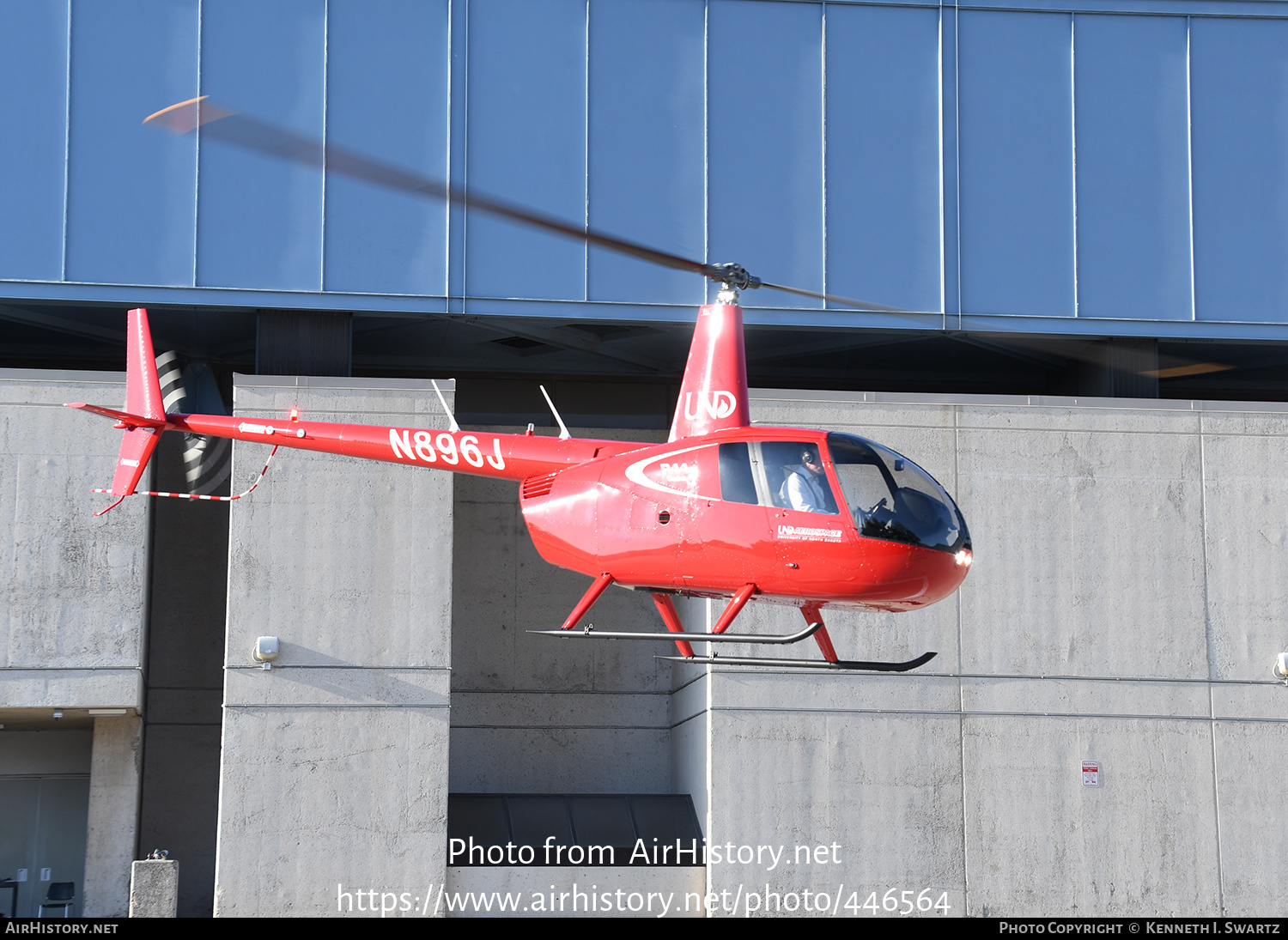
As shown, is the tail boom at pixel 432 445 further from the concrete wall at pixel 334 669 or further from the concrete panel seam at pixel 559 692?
the concrete panel seam at pixel 559 692

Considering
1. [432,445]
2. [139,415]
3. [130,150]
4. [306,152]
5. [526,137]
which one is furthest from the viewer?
[526,137]

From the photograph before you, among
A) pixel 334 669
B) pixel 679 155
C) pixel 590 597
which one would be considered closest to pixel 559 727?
pixel 334 669

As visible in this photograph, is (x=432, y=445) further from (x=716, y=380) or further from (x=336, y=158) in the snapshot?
(x=336, y=158)

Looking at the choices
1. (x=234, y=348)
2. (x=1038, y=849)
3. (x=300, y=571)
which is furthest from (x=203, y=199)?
(x=1038, y=849)

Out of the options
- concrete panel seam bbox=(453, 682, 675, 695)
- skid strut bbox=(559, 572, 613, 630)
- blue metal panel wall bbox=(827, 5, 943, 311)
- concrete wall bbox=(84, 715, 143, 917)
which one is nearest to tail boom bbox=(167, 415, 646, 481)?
skid strut bbox=(559, 572, 613, 630)

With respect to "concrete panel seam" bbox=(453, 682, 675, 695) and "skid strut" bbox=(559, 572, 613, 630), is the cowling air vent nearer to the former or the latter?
"skid strut" bbox=(559, 572, 613, 630)

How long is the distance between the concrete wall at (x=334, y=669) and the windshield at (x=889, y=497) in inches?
276

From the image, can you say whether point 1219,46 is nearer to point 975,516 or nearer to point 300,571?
point 975,516

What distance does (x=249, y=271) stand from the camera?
55.5ft

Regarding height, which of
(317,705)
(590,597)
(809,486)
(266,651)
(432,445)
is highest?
(432,445)

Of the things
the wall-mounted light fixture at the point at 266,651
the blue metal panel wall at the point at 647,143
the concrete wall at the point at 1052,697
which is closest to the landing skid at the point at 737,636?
the concrete wall at the point at 1052,697

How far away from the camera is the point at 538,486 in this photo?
12117 mm

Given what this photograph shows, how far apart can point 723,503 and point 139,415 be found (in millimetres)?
6335
